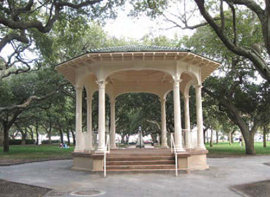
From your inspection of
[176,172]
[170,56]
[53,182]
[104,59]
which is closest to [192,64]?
[170,56]

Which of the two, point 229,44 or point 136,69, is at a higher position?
point 136,69

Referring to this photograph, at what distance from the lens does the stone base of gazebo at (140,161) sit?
1207 centimetres

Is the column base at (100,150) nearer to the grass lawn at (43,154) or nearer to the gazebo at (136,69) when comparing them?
the gazebo at (136,69)

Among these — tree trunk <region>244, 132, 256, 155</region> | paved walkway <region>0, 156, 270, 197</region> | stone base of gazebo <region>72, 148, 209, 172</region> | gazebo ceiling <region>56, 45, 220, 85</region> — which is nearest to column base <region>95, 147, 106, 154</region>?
stone base of gazebo <region>72, 148, 209, 172</region>

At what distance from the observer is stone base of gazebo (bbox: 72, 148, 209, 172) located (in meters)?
12.1

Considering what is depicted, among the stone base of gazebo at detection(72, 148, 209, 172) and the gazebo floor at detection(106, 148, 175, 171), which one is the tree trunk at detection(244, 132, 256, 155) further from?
the gazebo floor at detection(106, 148, 175, 171)

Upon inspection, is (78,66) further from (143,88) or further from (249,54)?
(249,54)

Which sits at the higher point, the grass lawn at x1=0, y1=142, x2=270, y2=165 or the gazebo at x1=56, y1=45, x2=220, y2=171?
the gazebo at x1=56, y1=45, x2=220, y2=171

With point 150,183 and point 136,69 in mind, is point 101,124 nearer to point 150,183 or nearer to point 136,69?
point 136,69

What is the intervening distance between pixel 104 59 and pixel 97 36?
16.0 metres

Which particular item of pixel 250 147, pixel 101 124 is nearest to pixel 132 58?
pixel 101 124

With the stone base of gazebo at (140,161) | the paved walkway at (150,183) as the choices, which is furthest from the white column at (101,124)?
the paved walkway at (150,183)

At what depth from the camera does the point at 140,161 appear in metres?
12.5

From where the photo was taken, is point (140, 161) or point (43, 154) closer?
point (140, 161)
